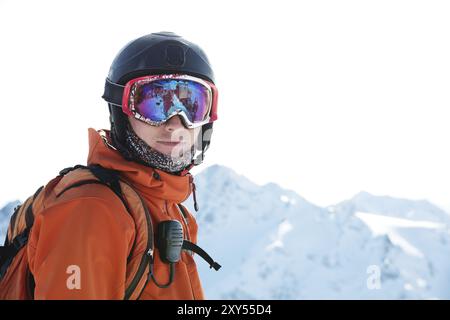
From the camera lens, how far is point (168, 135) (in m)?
4.05

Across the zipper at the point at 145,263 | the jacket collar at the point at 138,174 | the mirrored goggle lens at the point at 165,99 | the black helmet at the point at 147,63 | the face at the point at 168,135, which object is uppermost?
the black helmet at the point at 147,63

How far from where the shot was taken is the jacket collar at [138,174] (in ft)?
12.2

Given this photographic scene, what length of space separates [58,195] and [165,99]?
1.04 metres

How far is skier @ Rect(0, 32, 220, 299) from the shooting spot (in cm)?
310

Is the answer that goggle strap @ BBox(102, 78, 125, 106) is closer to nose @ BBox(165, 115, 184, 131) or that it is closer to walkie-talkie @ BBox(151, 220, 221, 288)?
nose @ BBox(165, 115, 184, 131)

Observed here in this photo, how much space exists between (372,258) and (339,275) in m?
10.9

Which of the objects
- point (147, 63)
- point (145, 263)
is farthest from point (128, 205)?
point (147, 63)

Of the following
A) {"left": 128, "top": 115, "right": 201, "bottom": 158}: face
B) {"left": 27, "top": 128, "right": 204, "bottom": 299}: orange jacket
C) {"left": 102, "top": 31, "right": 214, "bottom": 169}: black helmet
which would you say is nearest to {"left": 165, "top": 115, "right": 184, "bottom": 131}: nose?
{"left": 128, "top": 115, "right": 201, "bottom": 158}: face

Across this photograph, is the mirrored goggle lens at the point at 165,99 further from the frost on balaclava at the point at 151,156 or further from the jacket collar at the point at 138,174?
the jacket collar at the point at 138,174

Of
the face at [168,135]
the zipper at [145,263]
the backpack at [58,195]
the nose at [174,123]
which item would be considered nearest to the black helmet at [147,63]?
the face at [168,135]

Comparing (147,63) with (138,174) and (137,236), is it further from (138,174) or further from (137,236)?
(137,236)

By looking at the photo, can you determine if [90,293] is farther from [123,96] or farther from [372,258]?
[372,258]
